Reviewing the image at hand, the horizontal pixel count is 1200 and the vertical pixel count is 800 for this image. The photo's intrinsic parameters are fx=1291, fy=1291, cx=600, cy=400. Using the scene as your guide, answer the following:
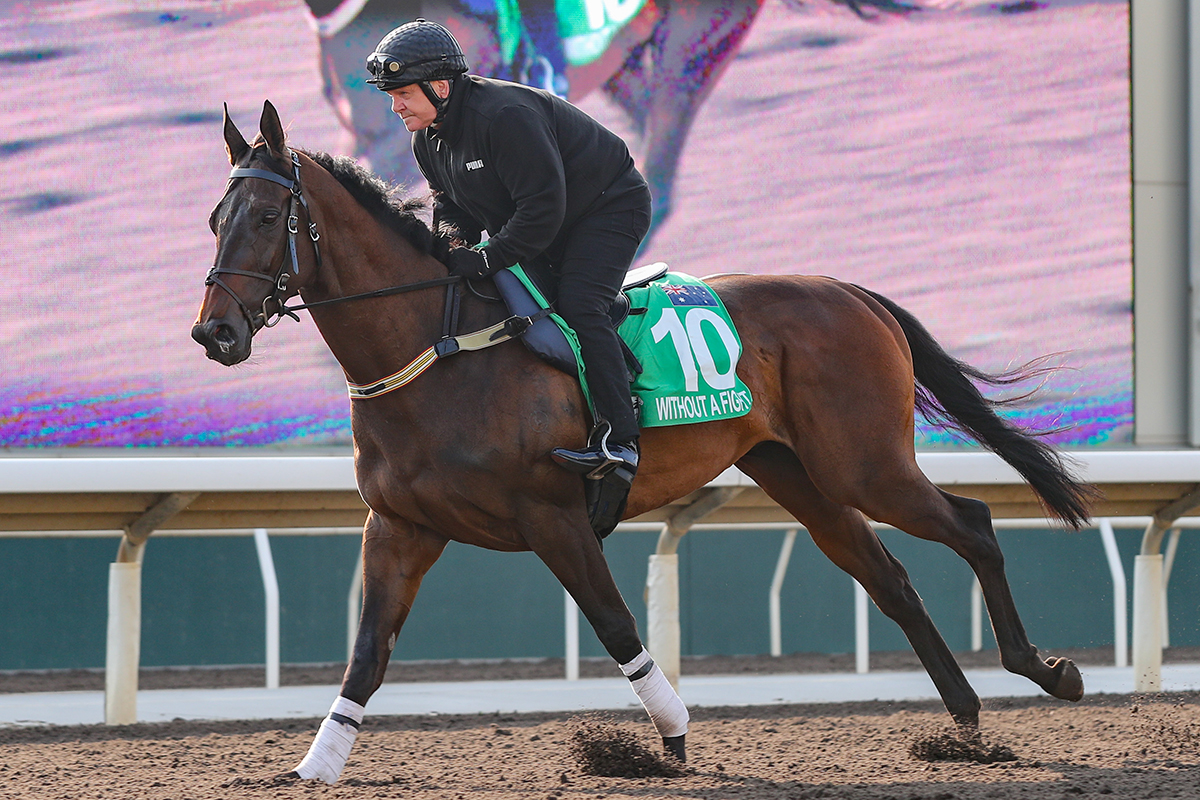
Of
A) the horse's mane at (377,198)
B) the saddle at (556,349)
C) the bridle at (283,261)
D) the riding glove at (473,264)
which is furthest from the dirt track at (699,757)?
the horse's mane at (377,198)

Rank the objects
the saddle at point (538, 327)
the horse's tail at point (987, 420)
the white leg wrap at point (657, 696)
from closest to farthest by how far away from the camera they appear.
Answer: the saddle at point (538, 327)
the white leg wrap at point (657, 696)
the horse's tail at point (987, 420)

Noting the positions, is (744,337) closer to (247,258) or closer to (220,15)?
(247,258)

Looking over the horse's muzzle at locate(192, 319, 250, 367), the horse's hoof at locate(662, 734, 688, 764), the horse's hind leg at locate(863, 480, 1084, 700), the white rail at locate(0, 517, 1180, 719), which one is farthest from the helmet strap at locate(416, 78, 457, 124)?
the white rail at locate(0, 517, 1180, 719)

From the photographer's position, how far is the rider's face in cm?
346

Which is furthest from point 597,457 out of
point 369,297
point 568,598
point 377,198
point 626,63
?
point 626,63

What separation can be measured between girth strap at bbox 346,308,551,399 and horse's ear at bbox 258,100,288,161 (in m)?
0.62

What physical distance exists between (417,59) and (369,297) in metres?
0.64

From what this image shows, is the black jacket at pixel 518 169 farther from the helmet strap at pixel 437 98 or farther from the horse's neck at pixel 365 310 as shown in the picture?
the horse's neck at pixel 365 310

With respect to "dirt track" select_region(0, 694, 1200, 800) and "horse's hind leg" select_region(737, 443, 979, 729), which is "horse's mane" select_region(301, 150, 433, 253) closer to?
"horse's hind leg" select_region(737, 443, 979, 729)

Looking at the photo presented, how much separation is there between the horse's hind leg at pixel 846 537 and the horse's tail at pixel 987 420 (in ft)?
1.79

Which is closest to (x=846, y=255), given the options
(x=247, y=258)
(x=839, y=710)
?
(x=839, y=710)

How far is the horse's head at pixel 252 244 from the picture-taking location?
3078 mm

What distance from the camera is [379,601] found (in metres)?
3.61

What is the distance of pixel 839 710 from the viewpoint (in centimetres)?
532
